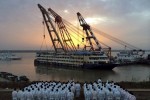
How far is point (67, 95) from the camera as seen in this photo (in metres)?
14.2

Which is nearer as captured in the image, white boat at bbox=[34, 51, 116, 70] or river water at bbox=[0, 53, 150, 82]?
river water at bbox=[0, 53, 150, 82]

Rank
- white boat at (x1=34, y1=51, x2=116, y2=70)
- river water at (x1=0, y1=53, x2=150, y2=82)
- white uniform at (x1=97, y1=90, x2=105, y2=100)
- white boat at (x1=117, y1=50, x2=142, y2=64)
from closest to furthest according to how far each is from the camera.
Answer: white uniform at (x1=97, y1=90, x2=105, y2=100)
river water at (x1=0, y1=53, x2=150, y2=82)
white boat at (x1=34, y1=51, x2=116, y2=70)
white boat at (x1=117, y1=50, x2=142, y2=64)

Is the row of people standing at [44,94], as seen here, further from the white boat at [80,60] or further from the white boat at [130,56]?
the white boat at [130,56]

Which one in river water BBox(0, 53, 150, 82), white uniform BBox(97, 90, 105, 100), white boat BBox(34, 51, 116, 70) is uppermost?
white boat BBox(34, 51, 116, 70)

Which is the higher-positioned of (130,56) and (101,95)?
(130,56)

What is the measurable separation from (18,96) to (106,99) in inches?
158

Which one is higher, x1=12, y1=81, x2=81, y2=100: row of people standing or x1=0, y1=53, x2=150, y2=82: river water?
x1=12, y1=81, x2=81, y2=100: row of people standing

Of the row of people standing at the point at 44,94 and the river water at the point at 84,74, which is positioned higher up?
the row of people standing at the point at 44,94

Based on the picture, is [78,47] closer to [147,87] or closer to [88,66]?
[88,66]

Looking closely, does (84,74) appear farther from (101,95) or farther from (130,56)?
(101,95)

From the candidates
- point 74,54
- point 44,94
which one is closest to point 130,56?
point 74,54

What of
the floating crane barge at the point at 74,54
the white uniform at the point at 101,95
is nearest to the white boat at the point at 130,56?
the floating crane barge at the point at 74,54

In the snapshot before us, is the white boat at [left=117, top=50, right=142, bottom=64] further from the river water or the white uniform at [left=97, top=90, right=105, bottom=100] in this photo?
the white uniform at [left=97, top=90, right=105, bottom=100]

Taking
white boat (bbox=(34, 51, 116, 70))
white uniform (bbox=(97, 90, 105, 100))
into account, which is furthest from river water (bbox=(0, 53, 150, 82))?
white uniform (bbox=(97, 90, 105, 100))
